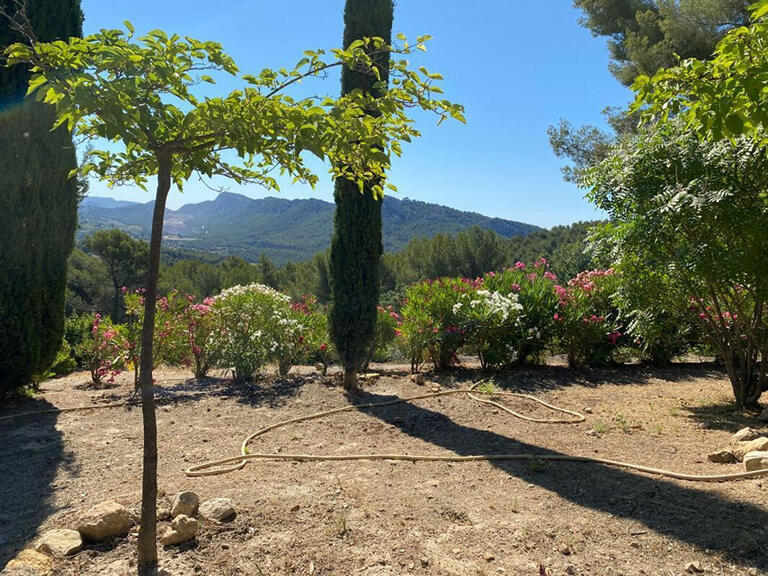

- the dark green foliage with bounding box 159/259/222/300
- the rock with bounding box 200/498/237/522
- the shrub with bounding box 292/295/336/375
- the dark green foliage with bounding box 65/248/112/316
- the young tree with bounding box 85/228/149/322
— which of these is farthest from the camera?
the dark green foliage with bounding box 159/259/222/300

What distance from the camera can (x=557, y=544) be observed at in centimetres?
199

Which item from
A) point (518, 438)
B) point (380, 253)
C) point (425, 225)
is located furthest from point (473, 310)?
point (425, 225)

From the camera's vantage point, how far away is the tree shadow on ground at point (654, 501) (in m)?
1.97

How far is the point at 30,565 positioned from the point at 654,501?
2.84 m

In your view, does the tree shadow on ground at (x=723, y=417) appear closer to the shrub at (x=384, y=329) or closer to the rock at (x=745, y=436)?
the rock at (x=745, y=436)

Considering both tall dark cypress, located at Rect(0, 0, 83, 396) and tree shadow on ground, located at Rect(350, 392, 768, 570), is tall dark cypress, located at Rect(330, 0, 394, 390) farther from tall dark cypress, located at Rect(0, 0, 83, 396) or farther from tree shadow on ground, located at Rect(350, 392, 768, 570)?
tall dark cypress, located at Rect(0, 0, 83, 396)

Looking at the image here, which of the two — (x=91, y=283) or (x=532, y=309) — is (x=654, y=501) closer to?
(x=532, y=309)

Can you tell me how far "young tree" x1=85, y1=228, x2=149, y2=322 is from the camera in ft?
83.3

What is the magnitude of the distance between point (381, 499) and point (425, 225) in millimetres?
147402

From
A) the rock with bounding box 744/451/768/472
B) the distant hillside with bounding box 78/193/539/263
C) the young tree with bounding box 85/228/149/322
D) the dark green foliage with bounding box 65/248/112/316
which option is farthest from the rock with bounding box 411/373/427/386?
the distant hillside with bounding box 78/193/539/263

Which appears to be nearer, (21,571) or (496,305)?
(21,571)

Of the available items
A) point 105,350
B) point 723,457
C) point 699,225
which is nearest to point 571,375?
point 699,225

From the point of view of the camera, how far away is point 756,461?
264 cm

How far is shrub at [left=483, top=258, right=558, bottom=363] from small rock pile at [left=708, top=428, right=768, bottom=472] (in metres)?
2.92
